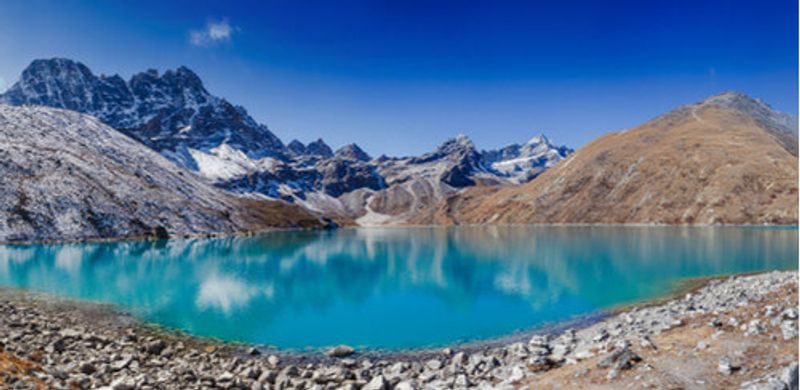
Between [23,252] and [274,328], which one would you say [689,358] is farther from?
[23,252]

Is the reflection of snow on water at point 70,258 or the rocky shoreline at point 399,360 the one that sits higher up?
the rocky shoreline at point 399,360

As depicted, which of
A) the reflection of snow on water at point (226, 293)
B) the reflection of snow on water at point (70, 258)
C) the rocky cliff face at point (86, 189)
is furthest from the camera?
the rocky cliff face at point (86, 189)

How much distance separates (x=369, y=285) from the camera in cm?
5803

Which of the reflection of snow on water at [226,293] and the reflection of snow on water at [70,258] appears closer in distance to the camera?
the reflection of snow on water at [226,293]

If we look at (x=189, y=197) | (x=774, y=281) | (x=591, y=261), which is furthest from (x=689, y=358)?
(x=189, y=197)

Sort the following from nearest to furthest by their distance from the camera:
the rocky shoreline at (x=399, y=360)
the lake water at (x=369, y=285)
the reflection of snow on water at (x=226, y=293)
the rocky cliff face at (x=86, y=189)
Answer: the rocky shoreline at (x=399, y=360) → the lake water at (x=369, y=285) → the reflection of snow on water at (x=226, y=293) → the rocky cliff face at (x=86, y=189)

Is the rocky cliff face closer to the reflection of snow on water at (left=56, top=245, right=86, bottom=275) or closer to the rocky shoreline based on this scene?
the reflection of snow on water at (left=56, top=245, right=86, bottom=275)

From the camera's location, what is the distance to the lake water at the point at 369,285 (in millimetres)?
36031

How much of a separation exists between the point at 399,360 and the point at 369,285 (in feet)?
102

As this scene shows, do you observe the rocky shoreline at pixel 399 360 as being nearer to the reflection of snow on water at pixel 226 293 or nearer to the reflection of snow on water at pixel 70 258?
the reflection of snow on water at pixel 226 293

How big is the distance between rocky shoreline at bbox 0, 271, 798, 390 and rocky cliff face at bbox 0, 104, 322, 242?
10007 cm

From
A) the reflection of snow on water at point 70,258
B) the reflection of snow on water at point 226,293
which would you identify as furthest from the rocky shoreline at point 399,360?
the reflection of snow on water at point 70,258

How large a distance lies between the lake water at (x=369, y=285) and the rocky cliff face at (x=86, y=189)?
2378 cm

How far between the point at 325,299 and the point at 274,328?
13515 mm
